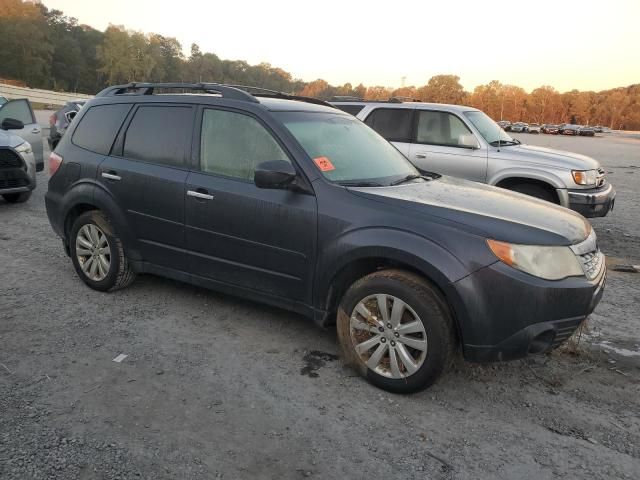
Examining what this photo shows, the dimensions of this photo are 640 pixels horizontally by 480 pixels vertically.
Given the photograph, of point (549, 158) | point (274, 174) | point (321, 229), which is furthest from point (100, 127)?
point (549, 158)

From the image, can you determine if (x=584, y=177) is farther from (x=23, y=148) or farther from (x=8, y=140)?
(x=8, y=140)

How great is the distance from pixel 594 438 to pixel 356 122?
2.96m

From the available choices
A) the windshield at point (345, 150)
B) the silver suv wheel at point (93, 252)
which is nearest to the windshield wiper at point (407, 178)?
the windshield at point (345, 150)

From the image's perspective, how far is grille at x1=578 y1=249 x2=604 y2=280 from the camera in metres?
3.20

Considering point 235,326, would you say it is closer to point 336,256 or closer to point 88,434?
point 336,256

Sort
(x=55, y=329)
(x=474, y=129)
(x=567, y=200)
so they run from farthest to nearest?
1. (x=474, y=129)
2. (x=567, y=200)
3. (x=55, y=329)

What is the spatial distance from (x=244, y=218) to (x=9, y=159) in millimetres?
5754

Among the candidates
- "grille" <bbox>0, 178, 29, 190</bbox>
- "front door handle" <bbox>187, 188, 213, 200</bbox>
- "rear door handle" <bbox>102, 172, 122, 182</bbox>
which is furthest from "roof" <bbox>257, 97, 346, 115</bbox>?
"grille" <bbox>0, 178, 29, 190</bbox>

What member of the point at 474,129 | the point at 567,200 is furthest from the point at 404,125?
the point at 567,200

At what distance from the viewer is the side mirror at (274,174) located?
3.46m

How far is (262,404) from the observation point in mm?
3131

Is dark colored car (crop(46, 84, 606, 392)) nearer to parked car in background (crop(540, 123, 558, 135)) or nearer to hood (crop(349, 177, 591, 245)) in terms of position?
hood (crop(349, 177, 591, 245))

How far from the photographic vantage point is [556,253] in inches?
121

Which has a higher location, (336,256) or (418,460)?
(336,256)
